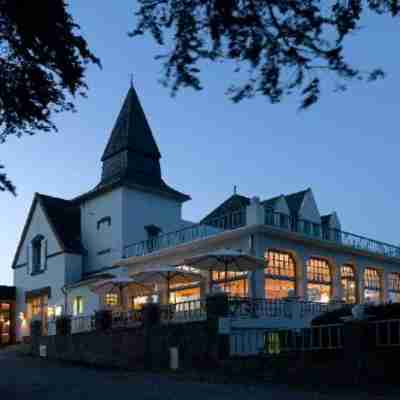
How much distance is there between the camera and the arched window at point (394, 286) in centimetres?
3393

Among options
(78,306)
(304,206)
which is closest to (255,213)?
(304,206)

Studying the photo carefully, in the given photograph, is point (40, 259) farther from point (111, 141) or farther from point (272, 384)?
point (272, 384)

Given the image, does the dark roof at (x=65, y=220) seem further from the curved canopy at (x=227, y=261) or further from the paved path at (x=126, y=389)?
the paved path at (x=126, y=389)

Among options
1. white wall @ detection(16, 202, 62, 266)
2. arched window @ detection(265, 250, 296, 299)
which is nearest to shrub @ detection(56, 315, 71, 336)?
arched window @ detection(265, 250, 296, 299)

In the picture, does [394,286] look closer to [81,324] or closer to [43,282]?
[81,324]

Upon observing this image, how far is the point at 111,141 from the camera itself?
3822 centimetres

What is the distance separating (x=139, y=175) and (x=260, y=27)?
28732mm

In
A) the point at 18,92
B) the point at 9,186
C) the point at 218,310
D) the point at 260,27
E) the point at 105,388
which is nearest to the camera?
the point at 260,27

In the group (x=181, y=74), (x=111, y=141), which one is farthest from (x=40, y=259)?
(x=181, y=74)

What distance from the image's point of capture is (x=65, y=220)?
3881 cm

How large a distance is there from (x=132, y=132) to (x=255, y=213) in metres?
13.5

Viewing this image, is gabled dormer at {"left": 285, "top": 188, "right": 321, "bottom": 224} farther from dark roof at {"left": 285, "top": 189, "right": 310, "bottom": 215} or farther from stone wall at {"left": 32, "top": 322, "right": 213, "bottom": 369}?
stone wall at {"left": 32, "top": 322, "right": 213, "bottom": 369}

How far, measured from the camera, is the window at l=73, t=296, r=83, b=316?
115ft

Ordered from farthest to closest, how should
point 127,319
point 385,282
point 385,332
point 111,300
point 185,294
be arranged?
point 111,300
point 385,282
point 185,294
point 127,319
point 385,332
